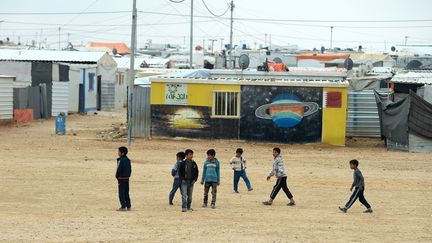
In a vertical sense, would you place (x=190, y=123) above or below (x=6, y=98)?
below

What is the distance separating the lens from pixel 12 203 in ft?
63.0

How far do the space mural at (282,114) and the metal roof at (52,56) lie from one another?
21173 millimetres

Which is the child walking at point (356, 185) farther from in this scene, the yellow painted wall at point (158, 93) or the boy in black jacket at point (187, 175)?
the yellow painted wall at point (158, 93)

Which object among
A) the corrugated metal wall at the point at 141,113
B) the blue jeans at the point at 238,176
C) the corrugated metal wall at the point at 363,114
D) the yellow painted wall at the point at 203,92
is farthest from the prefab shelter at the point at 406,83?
the blue jeans at the point at 238,176

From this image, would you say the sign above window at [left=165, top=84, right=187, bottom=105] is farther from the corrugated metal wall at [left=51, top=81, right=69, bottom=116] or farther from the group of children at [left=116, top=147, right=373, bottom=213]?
the group of children at [left=116, top=147, right=373, bottom=213]

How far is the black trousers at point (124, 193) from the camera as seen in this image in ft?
60.0

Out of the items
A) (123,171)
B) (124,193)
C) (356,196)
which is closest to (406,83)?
(356,196)

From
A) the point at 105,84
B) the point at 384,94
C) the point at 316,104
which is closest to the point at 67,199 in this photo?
the point at 316,104

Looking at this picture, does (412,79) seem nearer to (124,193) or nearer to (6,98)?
(6,98)

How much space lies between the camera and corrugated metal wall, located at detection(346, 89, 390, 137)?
121ft

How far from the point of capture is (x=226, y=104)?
35.2 meters

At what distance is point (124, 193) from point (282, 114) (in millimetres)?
17134

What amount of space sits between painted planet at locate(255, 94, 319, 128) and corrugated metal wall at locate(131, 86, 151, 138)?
446 cm

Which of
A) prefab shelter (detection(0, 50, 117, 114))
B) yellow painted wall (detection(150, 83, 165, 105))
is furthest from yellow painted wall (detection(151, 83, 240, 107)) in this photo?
prefab shelter (detection(0, 50, 117, 114))
